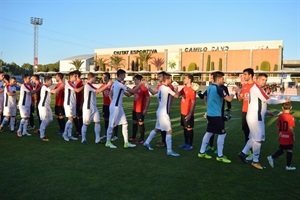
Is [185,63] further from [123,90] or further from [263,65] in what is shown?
[123,90]

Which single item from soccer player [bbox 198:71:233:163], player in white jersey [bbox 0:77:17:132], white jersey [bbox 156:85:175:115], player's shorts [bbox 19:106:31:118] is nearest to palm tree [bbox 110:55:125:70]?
player in white jersey [bbox 0:77:17:132]

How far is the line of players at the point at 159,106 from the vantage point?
6820mm

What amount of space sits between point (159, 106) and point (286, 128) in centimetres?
315

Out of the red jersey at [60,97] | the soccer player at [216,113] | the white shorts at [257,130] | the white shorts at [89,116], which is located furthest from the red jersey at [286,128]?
the red jersey at [60,97]

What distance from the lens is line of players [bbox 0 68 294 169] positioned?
6.82 metres

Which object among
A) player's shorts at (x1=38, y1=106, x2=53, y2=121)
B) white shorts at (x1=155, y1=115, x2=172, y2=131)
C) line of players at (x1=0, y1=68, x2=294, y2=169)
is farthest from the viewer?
player's shorts at (x1=38, y1=106, x2=53, y2=121)

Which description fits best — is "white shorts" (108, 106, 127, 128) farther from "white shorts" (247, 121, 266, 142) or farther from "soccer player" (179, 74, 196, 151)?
"white shorts" (247, 121, 266, 142)

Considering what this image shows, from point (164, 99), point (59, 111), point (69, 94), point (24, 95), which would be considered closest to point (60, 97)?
point (59, 111)

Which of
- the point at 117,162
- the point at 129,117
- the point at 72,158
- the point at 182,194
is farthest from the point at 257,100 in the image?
the point at 129,117

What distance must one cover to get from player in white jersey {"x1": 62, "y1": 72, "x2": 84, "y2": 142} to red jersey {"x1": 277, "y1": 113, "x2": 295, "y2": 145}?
598 cm

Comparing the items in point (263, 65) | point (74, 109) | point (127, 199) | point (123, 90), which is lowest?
point (127, 199)

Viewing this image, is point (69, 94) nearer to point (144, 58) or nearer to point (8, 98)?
point (8, 98)

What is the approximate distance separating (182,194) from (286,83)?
56.5 meters

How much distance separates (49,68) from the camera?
114 m
